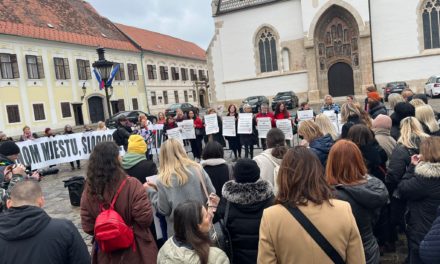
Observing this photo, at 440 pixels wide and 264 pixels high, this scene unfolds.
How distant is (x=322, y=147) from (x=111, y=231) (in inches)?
111

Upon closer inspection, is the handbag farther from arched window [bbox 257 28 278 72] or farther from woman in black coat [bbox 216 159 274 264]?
arched window [bbox 257 28 278 72]

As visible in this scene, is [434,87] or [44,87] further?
[44,87]

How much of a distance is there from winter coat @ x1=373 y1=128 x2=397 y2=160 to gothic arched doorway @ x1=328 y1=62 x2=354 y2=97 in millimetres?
29018

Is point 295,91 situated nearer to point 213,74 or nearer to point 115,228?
point 213,74

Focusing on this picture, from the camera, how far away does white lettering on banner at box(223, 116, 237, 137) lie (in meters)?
10.9

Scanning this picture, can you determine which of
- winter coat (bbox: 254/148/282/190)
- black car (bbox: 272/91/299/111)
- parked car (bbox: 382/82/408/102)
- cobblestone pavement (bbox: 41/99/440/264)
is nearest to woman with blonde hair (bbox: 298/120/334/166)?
winter coat (bbox: 254/148/282/190)

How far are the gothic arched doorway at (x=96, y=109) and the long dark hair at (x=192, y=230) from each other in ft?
120

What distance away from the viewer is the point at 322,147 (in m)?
4.73

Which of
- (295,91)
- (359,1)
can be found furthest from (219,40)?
(359,1)

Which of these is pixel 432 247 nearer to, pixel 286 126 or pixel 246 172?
pixel 246 172

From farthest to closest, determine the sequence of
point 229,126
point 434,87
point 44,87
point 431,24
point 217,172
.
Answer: point 44,87 < point 431,24 < point 434,87 < point 229,126 < point 217,172

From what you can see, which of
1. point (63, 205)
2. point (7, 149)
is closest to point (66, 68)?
point (63, 205)

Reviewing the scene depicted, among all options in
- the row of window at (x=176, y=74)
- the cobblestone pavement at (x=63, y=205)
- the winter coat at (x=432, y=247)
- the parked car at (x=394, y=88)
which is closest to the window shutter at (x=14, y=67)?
the row of window at (x=176, y=74)

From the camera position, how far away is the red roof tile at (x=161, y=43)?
153 feet
